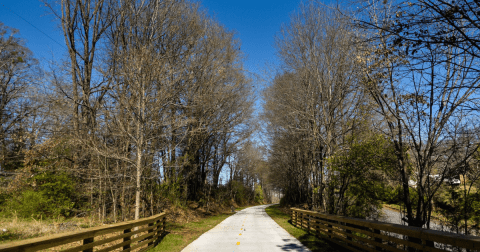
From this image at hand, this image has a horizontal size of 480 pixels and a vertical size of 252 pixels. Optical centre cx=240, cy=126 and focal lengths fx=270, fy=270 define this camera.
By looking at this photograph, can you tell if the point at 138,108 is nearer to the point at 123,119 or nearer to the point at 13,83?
the point at 123,119

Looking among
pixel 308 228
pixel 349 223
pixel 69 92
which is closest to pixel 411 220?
pixel 349 223

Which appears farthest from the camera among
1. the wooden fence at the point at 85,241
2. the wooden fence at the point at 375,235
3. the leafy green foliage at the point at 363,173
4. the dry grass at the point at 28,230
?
the leafy green foliage at the point at 363,173

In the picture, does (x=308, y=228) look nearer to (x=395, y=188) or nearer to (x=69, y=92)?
(x=395, y=188)

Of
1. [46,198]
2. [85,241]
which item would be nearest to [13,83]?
[46,198]

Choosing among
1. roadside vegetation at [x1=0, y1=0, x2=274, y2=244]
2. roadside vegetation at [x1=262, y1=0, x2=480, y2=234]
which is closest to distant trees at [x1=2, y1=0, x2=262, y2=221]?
roadside vegetation at [x1=0, y1=0, x2=274, y2=244]

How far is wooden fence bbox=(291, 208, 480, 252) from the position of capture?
145 inches

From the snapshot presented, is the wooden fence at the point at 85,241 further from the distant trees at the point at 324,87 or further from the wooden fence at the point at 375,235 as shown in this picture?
the distant trees at the point at 324,87

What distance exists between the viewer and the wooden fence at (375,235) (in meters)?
3.68

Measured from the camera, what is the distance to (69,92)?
50.0 feet

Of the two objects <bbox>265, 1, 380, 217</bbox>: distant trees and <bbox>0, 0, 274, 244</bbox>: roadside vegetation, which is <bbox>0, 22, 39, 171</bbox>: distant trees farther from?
<bbox>265, 1, 380, 217</bbox>: distant trees

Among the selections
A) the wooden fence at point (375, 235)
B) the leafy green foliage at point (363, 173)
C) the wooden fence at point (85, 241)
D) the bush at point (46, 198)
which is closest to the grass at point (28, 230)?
the bush at point (46, 198)

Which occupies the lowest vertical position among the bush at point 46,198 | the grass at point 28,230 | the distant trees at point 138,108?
the grass at point 28,230

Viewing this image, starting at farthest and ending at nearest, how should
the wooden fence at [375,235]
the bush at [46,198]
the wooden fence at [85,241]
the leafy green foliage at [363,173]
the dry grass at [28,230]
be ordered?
1. the bush at [46,198]
2. the leafy green foliage at [363,173]
3. the dry grass at [28,230]
4. the wooden fence at [375,235]
5. the wooden fence at [85,241]

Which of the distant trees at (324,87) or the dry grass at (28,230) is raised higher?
the distant trees at (324,87)
